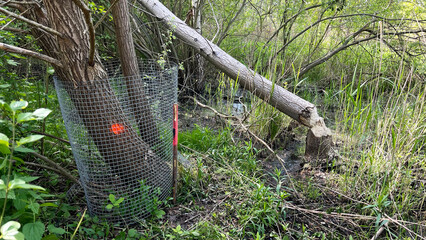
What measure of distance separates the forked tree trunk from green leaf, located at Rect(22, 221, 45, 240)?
658mm

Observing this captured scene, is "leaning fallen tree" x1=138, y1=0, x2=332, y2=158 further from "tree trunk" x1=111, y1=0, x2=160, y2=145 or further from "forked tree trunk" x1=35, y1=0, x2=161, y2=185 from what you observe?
"forked tree trunk" x1=35, y1=0, x2=161, y2=185

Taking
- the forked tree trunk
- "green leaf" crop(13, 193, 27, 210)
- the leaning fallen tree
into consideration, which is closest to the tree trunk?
the forked tree trunk

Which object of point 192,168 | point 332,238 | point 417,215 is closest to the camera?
point 332,238

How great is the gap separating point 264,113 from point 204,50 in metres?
1.06

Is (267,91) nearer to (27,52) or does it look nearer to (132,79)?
(132,79)

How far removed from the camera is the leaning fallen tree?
274 centimetres

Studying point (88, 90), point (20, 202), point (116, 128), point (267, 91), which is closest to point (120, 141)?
point (116, 128)

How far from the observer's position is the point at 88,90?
5.54 feet

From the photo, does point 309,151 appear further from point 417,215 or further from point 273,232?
point 273,232

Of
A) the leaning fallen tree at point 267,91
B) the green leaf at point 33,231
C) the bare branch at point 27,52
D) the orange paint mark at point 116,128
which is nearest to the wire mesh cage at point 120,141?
the orange paint mark at point 116,128

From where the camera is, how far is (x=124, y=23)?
2023mm

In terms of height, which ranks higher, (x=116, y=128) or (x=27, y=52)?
(x=27, y=52)

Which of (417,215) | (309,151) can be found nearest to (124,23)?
(309,151)

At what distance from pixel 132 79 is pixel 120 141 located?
488 millimetres
